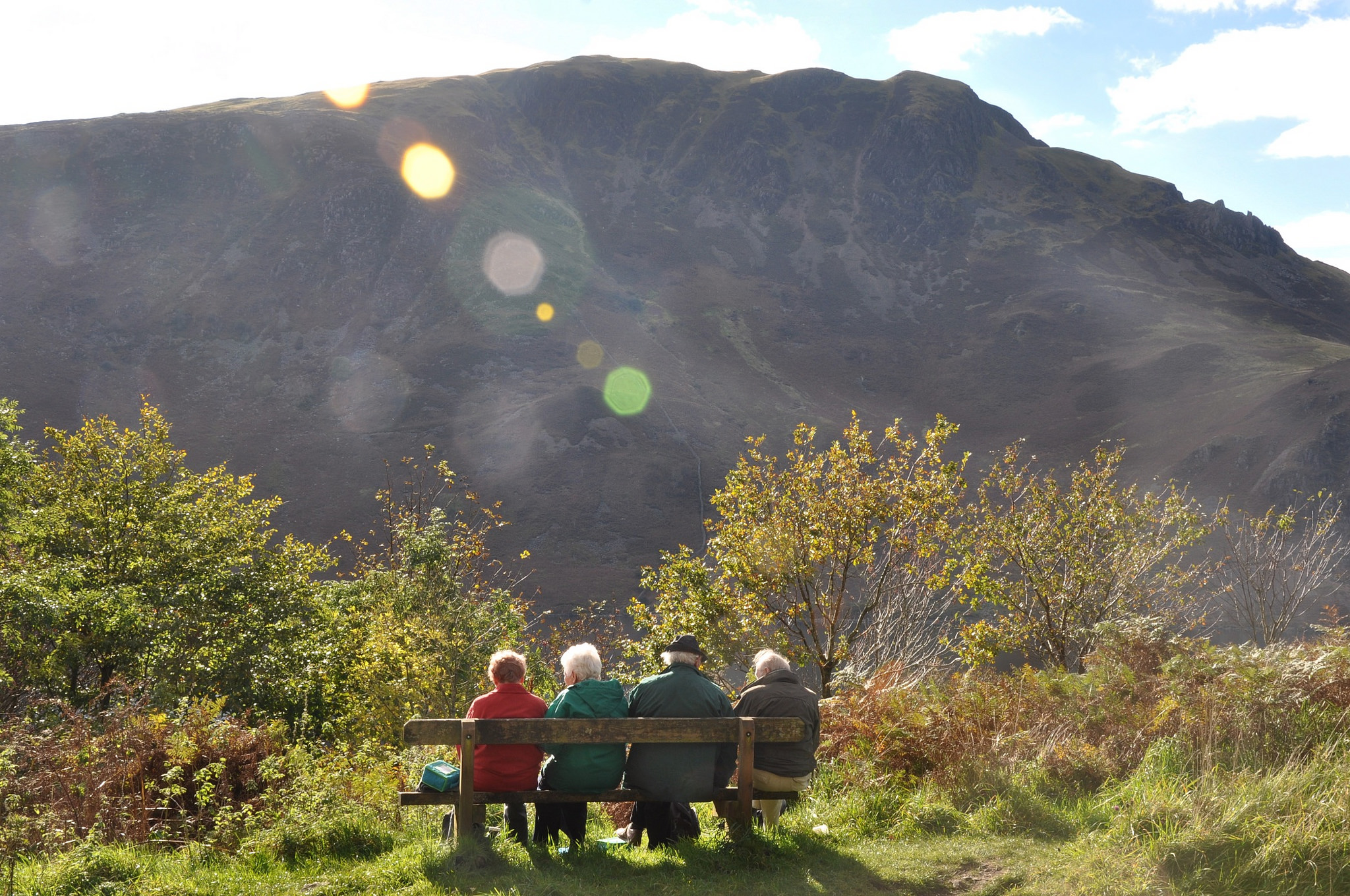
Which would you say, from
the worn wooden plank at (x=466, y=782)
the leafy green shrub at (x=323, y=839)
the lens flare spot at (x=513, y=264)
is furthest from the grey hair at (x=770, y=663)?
the lens flare spot at (x=513, y=264)

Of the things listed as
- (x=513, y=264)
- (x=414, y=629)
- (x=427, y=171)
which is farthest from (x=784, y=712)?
(x=427, y=171)

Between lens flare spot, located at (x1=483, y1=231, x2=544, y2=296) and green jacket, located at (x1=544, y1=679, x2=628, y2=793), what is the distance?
226 feet

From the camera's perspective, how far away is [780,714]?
5680 millimetres

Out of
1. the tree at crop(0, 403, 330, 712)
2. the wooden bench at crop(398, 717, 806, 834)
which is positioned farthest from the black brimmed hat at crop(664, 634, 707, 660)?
the tree at crop(0, 403, 330, 712)

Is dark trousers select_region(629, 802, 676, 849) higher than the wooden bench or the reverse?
the reverse

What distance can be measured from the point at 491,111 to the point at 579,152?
12.3 meters

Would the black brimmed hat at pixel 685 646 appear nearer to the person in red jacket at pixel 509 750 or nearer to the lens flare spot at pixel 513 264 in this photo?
the person in red jacket at pixel 509 750

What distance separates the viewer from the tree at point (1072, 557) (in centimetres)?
1284

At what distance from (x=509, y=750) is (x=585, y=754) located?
440 millimetres

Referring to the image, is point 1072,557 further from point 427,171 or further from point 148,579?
point 427,171

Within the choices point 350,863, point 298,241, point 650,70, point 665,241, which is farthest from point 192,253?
point 350,863

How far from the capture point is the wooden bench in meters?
4.87

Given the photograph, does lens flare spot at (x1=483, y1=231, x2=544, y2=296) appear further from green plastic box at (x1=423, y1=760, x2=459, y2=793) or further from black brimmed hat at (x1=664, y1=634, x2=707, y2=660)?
green plastic box at (x1=423, y1=760, x2=459, y2=793)

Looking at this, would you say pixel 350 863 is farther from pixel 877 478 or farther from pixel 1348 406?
pixel 1348 406
